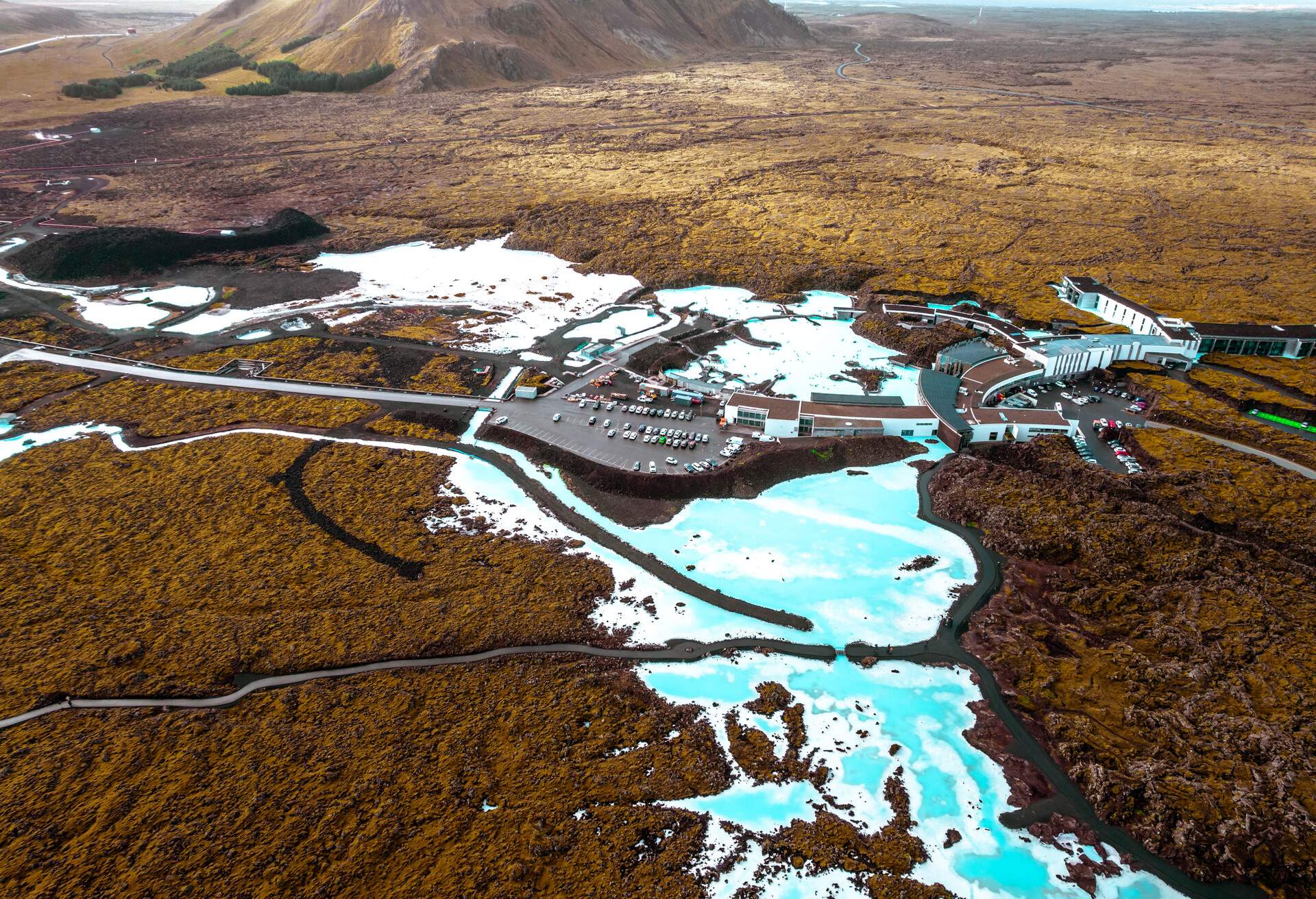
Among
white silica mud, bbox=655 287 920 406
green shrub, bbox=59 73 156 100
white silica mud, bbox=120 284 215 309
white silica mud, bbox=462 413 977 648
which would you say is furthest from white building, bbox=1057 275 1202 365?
green shrub, bbox=59 73 156 100

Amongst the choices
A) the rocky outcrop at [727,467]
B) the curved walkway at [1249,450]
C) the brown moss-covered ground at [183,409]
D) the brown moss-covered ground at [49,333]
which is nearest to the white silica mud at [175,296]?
the brown moss-covered ground at [49,333]

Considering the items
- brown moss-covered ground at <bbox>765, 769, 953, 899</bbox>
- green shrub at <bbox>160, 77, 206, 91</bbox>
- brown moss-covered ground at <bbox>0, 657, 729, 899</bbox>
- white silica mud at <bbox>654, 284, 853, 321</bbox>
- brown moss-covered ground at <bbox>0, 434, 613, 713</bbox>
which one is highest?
green shrub at <bbox>160, 77, 206, 91</bbox>

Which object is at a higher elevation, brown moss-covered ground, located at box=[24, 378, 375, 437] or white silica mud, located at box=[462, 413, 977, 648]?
brown moss-covered ground, located at box=[24, 378, 375, 437]

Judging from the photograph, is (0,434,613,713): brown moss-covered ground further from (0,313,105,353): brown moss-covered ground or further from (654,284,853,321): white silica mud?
(654,284,853,321): white silica mud

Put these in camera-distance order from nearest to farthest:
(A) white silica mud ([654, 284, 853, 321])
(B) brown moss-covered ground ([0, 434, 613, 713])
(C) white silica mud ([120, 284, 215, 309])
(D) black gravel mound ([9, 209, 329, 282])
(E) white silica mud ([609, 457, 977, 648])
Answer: (B) brown moss-covered ground ([0, 434, 613, 713]), (E) white silica mud ([609, 457, 977, 648]), (A) white silica mud ([654, 284, 853, 321]), (C) white silica mud ([120, 284, 215, 309]), (D) black gravel mound ([9, 209, 329, 282])

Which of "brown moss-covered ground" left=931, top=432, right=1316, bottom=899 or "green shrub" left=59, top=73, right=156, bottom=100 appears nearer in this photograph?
"brown moss-covered ground" left=931, top=432, right=1316, bottom=899

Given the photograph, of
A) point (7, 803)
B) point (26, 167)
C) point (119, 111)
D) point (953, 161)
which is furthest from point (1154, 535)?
point (119, 111)
